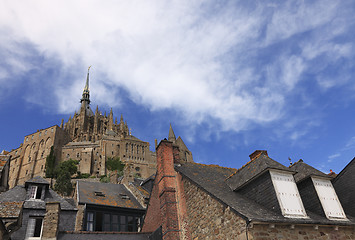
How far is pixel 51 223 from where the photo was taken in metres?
13.4

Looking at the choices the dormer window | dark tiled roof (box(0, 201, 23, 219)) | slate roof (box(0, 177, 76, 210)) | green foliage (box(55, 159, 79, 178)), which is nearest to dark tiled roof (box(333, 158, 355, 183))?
dark tiled roof (box(0, 201, 23, 219))

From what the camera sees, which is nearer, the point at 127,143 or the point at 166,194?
the point at 166,194

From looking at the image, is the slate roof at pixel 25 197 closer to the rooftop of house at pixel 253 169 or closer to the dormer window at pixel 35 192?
the dormer window at pixel 35 192

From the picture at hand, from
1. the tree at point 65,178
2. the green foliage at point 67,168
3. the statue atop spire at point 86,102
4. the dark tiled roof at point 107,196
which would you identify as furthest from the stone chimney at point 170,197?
the statue atop spire at point 86,102

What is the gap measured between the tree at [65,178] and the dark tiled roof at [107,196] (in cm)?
3928

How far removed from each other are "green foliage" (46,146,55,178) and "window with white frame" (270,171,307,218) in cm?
7309

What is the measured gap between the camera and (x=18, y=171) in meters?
82.9

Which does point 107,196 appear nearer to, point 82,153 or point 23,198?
point 23,198

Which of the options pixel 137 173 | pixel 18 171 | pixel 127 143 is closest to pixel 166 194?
pixel 137 173

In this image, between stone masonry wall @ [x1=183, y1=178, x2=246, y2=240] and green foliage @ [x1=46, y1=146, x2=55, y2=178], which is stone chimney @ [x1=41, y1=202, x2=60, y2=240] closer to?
stone masonry wall @ [x1=183, y1=178, x2=246, y2=240]

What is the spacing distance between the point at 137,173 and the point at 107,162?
992 centimetres

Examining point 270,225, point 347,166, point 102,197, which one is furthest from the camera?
point 102,197

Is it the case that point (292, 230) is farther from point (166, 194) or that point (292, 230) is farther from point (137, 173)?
point (137, 173)

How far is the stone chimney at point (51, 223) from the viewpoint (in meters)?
13.2
